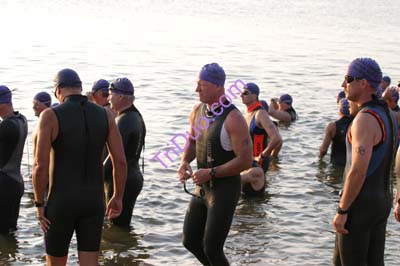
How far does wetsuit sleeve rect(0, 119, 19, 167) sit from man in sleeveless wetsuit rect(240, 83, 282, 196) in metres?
3.73

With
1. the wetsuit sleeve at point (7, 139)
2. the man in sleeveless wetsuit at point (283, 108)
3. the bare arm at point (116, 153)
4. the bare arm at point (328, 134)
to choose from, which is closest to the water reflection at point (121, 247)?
the wetsuit sleeve at point (7, 139)

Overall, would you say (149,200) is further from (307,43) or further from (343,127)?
(307,43)

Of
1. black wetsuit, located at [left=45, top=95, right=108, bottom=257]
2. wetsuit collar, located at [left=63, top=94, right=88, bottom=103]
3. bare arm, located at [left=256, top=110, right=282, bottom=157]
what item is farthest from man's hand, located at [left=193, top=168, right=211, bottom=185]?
bare arm, located at [left=256, top=110, right=282, bottom=157]

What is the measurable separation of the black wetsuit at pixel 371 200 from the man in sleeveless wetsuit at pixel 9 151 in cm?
414

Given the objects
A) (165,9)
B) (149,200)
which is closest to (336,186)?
(149,200)

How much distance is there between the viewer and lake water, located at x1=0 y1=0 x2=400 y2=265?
385 inches

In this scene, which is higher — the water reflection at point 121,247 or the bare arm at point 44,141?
the bare arm at point 44,141

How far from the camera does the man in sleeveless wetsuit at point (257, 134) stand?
37.6ft

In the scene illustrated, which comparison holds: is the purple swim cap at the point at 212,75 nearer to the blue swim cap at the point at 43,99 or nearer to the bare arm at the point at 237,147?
the bare arm at the point at 237,147

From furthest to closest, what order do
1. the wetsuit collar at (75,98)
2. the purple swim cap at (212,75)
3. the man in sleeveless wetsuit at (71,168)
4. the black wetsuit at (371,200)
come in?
the purple swim cap at (212,75) < the wetsuit collar at (75,98) < the man in sleeveless wetsuit at (71,168) < the black wetsuit at (371,200)

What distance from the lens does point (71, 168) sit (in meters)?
6.59

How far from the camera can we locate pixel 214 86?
24.1 ft

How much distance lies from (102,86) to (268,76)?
1678 centimetres

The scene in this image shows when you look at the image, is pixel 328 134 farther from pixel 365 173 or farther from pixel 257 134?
pixel 365 173
